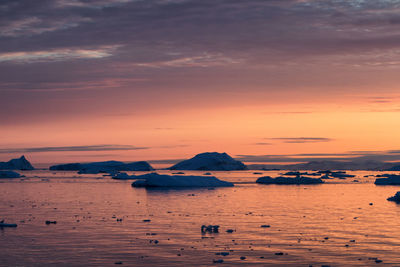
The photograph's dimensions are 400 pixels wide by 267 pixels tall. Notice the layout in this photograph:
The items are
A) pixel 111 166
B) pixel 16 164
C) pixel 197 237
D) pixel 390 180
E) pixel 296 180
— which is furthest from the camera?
pixel 16 164

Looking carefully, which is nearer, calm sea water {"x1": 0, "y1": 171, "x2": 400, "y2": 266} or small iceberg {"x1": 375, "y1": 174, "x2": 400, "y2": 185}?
calm sea water {"x1": 0, "y1": 171, "x2": 400, "y2": 266}

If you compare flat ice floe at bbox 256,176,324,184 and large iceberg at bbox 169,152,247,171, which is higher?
large iceberg at bbox 169,152,247,171

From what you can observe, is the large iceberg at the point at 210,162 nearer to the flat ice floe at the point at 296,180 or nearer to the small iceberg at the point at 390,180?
the flat ice floe at the point at 296,180

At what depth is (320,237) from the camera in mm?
24938

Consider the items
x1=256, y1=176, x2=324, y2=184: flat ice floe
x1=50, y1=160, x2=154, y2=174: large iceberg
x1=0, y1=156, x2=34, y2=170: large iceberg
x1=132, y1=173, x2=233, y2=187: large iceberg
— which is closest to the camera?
x1=132, y1=173, x2=233, y2=187: large iceberg

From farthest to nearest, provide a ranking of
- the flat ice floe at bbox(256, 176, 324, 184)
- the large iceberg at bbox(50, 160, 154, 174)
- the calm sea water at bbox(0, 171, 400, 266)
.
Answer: the large iceberg at bbox(50, 160, 154, 174) → the flat ice floe at bbox(256, 176, 324, 184) → the calm sea water at bbox(0, 171, 400, 266)

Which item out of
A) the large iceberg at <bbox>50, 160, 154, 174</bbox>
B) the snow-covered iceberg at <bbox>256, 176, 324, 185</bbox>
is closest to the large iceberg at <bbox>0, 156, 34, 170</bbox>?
the large iceberg at <bbox>50, 160, 154, 174</bbox>

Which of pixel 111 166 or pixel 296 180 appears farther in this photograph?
pixel 111 166

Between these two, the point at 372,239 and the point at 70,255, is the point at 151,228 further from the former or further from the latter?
the point at 372,239

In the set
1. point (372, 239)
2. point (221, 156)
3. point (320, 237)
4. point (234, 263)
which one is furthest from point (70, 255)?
point (221, 156)

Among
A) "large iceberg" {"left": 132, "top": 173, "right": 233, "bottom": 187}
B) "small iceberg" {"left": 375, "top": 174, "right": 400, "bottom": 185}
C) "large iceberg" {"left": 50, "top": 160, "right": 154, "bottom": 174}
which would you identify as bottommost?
"small iceberg" {"left": 375, "top": 174, "right": 400, "bottom": 185}

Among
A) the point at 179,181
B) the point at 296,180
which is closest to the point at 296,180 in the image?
the point at 296,180

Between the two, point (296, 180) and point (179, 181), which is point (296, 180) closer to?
point (296, 180)

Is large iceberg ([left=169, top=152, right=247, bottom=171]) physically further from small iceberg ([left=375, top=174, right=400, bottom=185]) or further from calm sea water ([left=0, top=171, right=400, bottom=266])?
calm sea water ([left=0, top=171, right=400, bottom=266])
